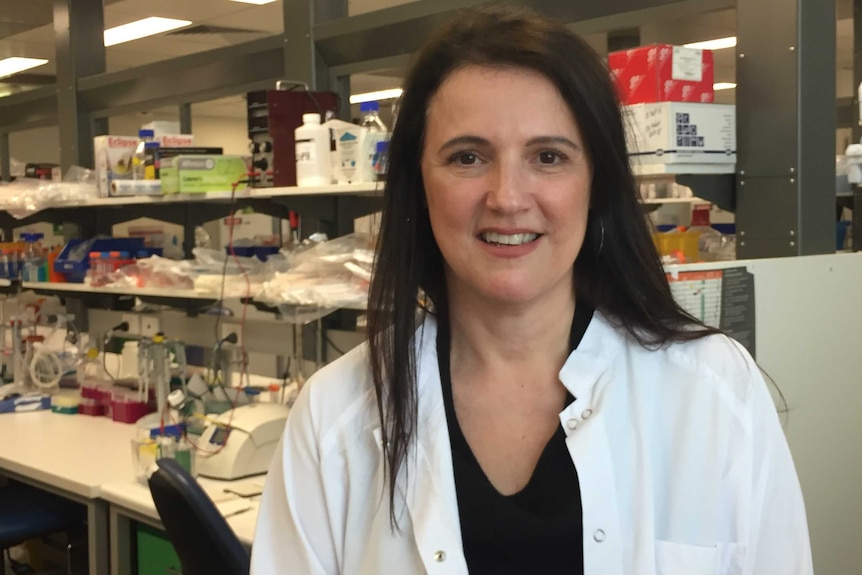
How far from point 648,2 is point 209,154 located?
62.4 inches

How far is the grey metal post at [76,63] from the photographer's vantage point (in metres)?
4.33

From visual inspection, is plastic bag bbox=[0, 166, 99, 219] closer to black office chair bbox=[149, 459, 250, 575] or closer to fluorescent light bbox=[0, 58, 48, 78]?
black office chair bbox=[149, 459, 250, 575]

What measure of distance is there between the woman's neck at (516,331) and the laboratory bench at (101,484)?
1.03 m

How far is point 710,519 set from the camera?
3.77 feet

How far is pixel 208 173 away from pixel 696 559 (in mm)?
2326

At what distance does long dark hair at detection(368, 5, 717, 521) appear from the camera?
1.18m

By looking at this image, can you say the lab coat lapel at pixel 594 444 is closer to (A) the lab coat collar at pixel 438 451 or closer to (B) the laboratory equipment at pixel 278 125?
(A) the lab coat collar at pixel 438 451

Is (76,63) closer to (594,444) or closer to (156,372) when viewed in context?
(156,372)

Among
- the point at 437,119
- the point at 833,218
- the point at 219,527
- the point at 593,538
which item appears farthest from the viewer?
the point at 833,218

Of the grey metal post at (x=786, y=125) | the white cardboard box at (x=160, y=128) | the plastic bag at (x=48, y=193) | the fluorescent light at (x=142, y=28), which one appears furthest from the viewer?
the fluorescent light at (x=142, y=28)

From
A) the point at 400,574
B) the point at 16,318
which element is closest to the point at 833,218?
the point at 400,574

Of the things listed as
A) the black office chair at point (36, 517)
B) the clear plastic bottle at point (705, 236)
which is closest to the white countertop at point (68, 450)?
the black office chair at point (36, 517)

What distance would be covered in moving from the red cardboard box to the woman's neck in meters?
0.77

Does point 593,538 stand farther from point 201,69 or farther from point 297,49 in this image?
point 201,69
